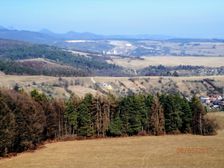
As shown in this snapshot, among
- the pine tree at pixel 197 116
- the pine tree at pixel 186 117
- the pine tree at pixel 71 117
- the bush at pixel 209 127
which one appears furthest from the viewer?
the pine tree at pixel 197 116

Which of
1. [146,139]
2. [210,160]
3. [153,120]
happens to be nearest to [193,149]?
[210,160]

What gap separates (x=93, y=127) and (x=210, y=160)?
3301 centimetres

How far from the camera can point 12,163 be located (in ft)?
166

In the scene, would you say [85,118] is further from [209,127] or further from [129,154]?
[129,154]

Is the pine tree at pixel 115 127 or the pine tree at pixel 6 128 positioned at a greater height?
the pine tree at pixel 6 128

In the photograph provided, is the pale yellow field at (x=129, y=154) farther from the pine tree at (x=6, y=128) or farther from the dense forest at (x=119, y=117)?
the dense forest at (x=119, y=117)

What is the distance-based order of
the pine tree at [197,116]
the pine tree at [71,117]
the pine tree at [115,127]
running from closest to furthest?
the pine tree at [115,127], the pine tree at [71,117], the pine tree at [197,116]

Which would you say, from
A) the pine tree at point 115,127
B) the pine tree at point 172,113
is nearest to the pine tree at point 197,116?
the pine tree at point 172,113

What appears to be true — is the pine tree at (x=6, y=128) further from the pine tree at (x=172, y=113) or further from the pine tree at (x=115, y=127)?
the pine tree at (x=172, y=113)

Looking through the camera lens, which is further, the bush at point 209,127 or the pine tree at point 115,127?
the bush at point 209,127

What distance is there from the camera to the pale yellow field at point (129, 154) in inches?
1852

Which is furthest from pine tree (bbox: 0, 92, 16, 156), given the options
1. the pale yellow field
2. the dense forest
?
the dense forest

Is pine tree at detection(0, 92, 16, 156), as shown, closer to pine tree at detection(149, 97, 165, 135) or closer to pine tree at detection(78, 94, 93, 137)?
pine tree at detection(78, 94, 93, 137)

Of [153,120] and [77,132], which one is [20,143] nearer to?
[77,132]
